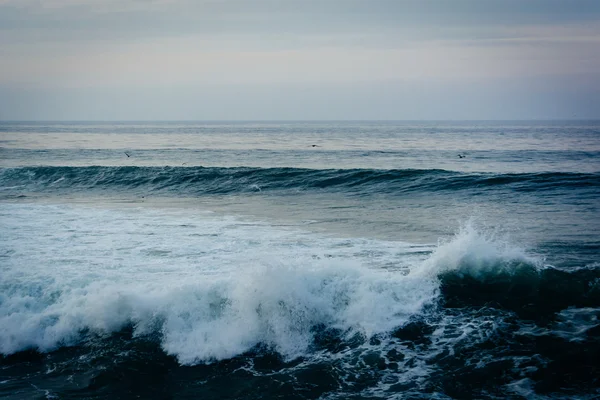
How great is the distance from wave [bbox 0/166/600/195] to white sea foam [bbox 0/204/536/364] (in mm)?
11270

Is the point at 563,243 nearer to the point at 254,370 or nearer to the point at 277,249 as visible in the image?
the point at 277,249

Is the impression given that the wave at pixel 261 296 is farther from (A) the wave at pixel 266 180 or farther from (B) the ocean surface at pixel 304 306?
(A) the wave at pixel 266 180

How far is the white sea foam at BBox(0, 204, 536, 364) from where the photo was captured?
8570 mm

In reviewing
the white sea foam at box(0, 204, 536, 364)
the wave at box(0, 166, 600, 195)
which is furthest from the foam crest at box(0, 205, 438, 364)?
the wave at box(0, 166, 600, 195)

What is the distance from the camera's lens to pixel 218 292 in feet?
30.8

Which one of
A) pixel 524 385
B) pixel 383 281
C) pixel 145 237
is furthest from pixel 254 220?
pixel 524 385

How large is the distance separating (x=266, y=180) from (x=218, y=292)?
17.1m

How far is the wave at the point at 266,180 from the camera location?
22781 mm

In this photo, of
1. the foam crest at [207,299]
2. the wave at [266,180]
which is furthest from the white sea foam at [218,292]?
the wave at [266,180]

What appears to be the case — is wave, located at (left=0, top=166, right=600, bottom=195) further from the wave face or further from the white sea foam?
the wave face

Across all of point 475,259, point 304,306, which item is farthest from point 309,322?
point 475,259

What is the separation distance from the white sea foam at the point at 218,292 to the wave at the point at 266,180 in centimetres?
1127

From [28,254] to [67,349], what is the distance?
5309 mm

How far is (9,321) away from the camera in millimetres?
8859
